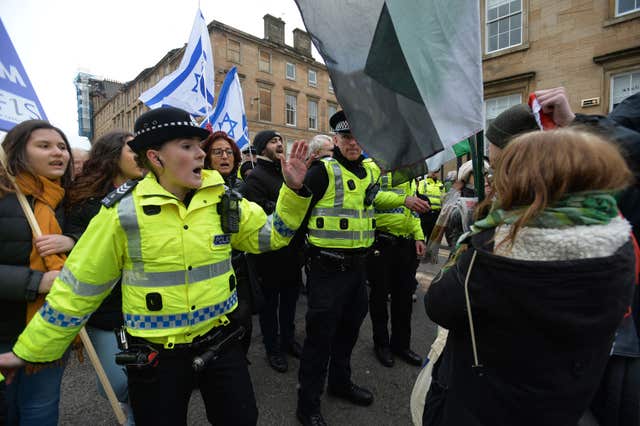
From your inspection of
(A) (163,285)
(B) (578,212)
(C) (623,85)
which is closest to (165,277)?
(A) (163,285)

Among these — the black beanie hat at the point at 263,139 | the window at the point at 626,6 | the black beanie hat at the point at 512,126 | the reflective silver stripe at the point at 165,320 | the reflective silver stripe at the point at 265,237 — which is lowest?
the reflective silver stripe at the point at 165,320

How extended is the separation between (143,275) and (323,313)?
4.03 ft

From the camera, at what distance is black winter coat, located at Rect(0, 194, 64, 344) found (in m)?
1.66

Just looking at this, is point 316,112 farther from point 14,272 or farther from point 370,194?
point 14,272

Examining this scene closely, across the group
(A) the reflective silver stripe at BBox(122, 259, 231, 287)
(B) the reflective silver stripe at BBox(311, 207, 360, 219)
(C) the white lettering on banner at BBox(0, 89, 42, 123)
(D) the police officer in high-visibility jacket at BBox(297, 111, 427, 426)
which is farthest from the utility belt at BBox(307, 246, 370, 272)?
(C) the white lettering on banner at BBox(0, 89, 42, 123)

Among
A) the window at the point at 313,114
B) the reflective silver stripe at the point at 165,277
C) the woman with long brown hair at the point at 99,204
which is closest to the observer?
the reflective silver stripe at the point at 165,277

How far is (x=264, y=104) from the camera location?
2686 centimetres

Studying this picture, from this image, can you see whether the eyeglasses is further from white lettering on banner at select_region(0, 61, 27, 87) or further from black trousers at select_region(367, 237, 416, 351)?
black trousers at select_region(367, 237, 416, 351)

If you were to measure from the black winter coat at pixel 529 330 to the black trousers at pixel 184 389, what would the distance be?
965 millimetres

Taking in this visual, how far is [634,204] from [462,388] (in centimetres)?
97

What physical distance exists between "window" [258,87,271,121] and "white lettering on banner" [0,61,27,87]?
24920 mm

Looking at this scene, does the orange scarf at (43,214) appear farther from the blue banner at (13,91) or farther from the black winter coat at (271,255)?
the black winter coat at (271,255)

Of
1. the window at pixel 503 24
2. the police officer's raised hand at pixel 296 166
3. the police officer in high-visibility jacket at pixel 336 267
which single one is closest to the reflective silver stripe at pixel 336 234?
the police officer in high-visibility jacket at pixel 336 267

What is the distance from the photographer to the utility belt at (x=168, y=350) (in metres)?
1.48
